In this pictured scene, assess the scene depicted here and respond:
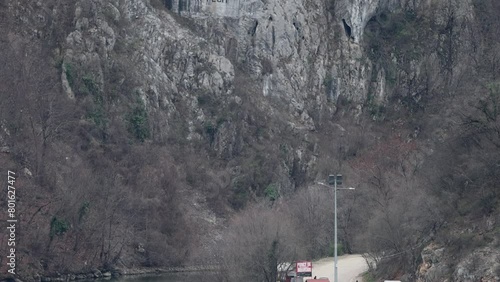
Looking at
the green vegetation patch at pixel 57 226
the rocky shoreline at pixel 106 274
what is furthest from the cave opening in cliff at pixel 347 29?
the green vegetation patch at pixel 57 226

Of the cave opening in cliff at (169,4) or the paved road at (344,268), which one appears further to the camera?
the cave opening in cliff at (169,4)

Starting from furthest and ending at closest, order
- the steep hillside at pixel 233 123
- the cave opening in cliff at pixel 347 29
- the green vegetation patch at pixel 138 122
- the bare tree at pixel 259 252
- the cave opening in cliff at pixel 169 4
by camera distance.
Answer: the cave opening in cliff at pixel 347 29 < the cave opening in cliff at pixel 169 4 < the green vegetation patch at pixel 138 122 < the steep hillside at pixel 233 123 < the bare tree at pixel 259 252

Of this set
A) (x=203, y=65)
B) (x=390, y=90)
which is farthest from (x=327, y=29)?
(x=203, y=65)

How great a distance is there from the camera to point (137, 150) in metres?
127

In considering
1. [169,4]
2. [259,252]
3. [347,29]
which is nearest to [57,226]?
[259,252]

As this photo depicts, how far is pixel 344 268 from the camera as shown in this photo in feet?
244

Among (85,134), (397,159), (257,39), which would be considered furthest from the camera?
(257,39)

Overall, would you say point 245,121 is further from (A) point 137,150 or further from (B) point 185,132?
(A) point 137,150

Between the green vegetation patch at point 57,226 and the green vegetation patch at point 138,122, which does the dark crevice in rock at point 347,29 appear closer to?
the green vegetation patch at point 138,122

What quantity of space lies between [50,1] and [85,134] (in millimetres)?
21574

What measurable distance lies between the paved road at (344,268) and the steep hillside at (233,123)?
6.02ft

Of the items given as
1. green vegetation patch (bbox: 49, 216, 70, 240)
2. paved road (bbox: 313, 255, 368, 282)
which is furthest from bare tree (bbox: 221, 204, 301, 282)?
green vegetation patch (bbox: 49, 216, 70, 240)

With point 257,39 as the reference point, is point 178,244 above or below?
below

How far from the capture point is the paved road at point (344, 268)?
6931cm
